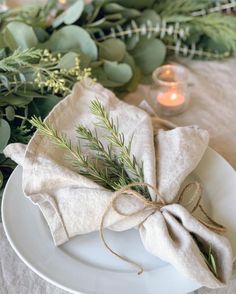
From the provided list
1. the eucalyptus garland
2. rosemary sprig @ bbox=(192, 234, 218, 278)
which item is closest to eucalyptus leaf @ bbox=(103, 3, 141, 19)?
the eucalyptus garland

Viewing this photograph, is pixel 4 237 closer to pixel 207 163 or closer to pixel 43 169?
pixel 43 169

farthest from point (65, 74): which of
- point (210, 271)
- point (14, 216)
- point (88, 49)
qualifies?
point (210, 271)

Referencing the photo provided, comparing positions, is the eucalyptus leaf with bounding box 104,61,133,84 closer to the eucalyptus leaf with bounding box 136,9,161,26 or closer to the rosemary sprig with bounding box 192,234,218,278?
the eucalyptus leaf with bounding box 136,9,161,26

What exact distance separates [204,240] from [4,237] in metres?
0.25

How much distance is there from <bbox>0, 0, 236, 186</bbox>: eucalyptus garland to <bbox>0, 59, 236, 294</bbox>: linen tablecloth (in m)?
0.03

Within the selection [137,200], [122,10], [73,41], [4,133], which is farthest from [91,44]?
[137,200]

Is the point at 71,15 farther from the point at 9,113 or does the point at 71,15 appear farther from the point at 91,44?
the point at 9,113

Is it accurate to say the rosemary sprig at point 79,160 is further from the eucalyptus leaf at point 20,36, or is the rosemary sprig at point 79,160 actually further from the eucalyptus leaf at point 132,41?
the eucalyptus leaf at point 132,41

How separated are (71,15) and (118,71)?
5.1 inches

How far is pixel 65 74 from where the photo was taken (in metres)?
0.70

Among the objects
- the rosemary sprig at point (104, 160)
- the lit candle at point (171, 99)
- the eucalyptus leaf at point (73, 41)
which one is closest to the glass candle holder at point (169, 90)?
the lit candle at point (171, 99)

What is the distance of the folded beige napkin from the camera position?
0.49 meters

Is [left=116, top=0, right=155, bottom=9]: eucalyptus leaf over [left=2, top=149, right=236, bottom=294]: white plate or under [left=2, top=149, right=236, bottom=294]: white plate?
over

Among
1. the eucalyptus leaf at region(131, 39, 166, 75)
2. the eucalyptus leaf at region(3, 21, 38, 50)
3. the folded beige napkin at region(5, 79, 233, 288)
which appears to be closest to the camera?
the folded beige napkin at region(5, 79, 233, 288)
